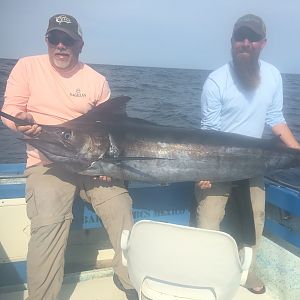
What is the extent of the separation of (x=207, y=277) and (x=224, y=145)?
1329mm

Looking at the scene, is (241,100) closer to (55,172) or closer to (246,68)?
(246,68)

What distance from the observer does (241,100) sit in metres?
3.39

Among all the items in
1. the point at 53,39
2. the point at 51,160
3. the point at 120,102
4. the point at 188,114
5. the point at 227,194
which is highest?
the point at 53,39

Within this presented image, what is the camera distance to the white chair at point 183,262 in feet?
6.82

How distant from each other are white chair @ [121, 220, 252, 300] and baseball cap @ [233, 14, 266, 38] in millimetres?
1783

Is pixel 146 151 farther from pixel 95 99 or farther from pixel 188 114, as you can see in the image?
pixel 188 114

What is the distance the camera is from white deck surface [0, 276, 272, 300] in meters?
3.47

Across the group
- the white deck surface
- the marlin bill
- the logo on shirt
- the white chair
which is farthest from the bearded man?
the white chair

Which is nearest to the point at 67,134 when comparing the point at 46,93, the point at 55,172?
the point at 55,172

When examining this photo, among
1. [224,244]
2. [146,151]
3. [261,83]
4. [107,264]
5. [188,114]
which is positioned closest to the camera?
[224,244]

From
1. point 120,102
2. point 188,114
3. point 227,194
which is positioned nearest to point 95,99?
point 120,102

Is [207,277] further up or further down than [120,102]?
further down

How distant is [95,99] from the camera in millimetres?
3469

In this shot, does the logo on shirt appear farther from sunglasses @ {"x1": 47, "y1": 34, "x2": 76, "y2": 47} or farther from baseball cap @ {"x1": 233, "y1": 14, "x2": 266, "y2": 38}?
baseball cap @ {"x1": 233, "y1": 14, "x2": 266, "y2": 38}
